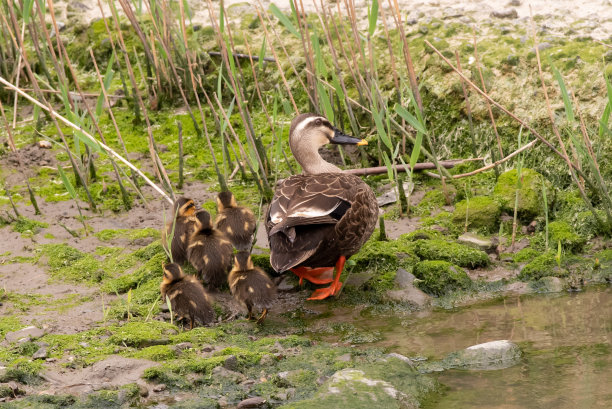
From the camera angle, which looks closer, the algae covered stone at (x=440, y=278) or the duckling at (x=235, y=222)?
the algae covered stone at (x=440, y=278)

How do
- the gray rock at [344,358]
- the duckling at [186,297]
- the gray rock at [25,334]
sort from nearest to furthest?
1. the gray rock at [344,358]
2. the gray rock at [25,334]
3. the duckling at [186,297]

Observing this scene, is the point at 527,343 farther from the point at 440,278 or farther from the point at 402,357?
the point at 440,278

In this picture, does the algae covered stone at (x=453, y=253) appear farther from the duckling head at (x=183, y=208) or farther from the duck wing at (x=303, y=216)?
the duckling head at (x=183, y=208)

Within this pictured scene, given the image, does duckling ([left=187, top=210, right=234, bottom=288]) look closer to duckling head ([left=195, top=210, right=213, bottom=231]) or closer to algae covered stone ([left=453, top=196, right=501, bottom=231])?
duckling head ([left=195, top=210, right=213, bottom=231])

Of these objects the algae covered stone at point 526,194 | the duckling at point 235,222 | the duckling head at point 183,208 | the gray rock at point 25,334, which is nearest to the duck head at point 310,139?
the duckling at point 235,222

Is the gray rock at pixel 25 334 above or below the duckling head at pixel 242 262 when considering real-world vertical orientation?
above

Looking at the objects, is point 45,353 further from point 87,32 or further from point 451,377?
point 87,32

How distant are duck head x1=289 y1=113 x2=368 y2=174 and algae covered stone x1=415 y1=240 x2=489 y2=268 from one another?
941mm

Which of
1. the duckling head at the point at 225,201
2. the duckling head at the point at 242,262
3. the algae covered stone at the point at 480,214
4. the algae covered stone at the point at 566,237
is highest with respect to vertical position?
the duckling head at the point at 225,201

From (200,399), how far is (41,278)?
237 cm

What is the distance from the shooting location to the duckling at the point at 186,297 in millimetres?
5043

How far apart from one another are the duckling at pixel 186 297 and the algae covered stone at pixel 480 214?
2206 millimetres

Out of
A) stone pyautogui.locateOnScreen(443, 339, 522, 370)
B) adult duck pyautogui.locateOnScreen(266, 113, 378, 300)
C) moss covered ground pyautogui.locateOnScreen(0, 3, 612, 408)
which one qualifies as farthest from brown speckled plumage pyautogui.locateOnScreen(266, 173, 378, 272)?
stone pyautogui.locateOnScreen(443, 339, 522, 370)

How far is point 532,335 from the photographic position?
4.64m
